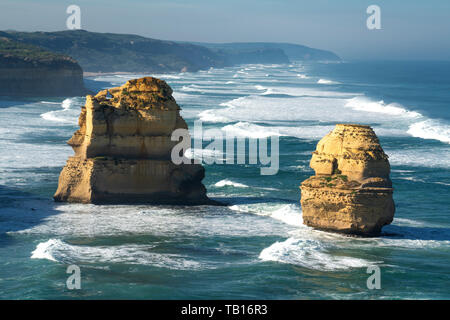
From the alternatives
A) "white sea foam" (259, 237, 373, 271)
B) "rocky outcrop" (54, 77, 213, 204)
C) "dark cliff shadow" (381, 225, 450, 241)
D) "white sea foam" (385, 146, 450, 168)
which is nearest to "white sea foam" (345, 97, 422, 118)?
"white sea foam" (385, 146, 450, 168)

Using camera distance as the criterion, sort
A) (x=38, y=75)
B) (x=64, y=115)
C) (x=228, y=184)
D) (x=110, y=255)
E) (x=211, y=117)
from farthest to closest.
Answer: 1. (x=38, y=75)
2. (x=211, y=117)
3. (x=64, y=115)
4. (x=228, y=184)
5. (x=110, y=255)

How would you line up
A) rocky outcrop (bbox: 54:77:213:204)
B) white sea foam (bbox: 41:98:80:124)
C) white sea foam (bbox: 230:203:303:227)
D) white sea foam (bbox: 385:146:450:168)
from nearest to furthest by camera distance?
1. white sea foam (bbox: 230:203:303:227)
2. rocky outcrop (bbox: 54:77:213:204)
3. white sea foam (bbox: 385:146:450:168)
4. white sea foam (bbox: 41:98:80:124)

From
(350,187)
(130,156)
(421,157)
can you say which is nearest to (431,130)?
(421,157)

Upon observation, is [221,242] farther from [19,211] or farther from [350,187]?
[19,211]

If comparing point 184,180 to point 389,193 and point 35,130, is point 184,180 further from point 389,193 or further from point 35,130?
point 35,130

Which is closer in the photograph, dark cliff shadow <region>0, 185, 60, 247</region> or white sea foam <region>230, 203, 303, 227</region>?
dark cliff shadow <region>0, 185, 60, 247</region>

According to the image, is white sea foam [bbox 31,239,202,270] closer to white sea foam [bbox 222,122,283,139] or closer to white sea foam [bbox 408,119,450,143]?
white sea foam [bbox 222,122,283,139]

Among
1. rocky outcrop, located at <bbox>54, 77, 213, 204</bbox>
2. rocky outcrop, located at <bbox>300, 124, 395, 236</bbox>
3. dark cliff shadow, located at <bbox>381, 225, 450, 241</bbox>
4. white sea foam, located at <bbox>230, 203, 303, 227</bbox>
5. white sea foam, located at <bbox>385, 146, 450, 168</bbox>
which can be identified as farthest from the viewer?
white sea foam, located at <bbox>385, 146, 450, 168</bbox>

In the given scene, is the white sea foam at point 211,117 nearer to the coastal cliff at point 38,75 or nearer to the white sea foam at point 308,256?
the coastal cliff at point 38,75
